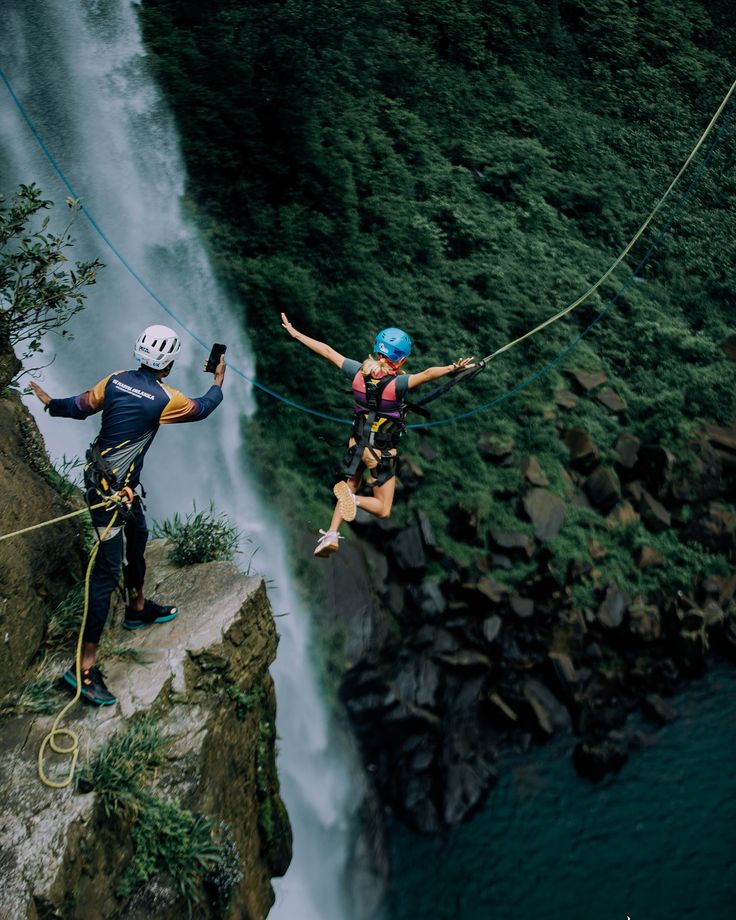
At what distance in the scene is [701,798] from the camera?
14039mm

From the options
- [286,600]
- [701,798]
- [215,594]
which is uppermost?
[215,594]

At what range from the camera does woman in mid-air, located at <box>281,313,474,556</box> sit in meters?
7.96

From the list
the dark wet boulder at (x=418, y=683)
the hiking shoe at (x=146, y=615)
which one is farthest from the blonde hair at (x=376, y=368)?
the dark wet boulder at (x=418, y=683)

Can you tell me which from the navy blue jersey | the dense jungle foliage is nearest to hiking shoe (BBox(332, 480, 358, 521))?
the navy blue jersey

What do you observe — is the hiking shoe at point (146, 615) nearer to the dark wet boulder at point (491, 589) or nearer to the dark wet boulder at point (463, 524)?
the dark wet boulder at point (491, 589)

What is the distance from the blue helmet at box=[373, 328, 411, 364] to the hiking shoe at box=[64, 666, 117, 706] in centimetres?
351

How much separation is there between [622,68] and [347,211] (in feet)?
26.3

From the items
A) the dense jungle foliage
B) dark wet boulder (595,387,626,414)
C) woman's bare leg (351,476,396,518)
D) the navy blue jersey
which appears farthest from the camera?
dark wet boulder (595,387,626,414)

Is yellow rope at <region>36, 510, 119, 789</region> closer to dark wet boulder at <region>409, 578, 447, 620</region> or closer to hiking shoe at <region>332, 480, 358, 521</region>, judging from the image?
hiking shoe at <region>332, 480, 358, 521</region>

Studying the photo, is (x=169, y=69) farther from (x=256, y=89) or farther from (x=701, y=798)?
(x=701, y=798)

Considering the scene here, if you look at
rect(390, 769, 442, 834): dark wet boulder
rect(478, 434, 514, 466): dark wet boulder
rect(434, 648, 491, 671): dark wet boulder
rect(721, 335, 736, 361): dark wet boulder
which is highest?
rect(721, 335, 736, 361): dark wet boulder

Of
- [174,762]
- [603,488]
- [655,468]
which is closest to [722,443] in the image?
[655,468]

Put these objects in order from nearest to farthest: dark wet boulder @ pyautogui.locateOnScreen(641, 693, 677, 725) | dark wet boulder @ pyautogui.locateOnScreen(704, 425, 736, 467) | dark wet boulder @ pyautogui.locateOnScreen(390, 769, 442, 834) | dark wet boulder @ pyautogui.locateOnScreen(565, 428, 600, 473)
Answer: dark wet boulder @ pyautogui.locateOnScreen(390, 769, 442, 834) < dark wet boulder @ pyautogui.locateOnScreen(641, 693, 677, 725) < dark wet boulder @ pyautogui.locateOnScreen(565, 428, 600, 473) < dark wet boulder @ pyautogui.locateOnScreen(704, 425, 736, 467)

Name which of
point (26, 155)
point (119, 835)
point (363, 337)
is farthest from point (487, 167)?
point (119, 835)
